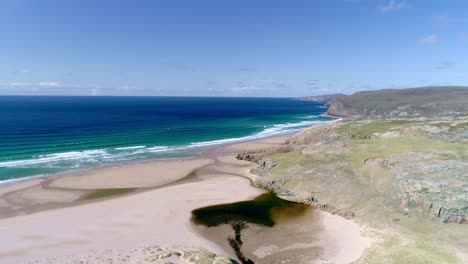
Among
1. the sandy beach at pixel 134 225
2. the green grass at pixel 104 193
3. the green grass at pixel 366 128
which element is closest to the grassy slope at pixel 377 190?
the green grass at pixel 366 128

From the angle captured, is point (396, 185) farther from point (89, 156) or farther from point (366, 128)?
point (89, 156)

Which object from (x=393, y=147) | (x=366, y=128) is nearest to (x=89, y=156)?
(x=393, y=147)

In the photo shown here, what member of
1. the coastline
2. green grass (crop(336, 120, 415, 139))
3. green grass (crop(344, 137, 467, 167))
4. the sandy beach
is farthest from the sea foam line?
green grass (crop(344, 137, 467, 167))

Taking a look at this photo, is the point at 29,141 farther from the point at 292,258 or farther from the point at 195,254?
the point at 292,258

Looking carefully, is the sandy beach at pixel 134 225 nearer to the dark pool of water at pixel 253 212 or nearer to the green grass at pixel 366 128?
the dark pool of water at pixel 253 212

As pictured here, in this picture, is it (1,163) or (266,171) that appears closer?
(266,171)

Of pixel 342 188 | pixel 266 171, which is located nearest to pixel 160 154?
pixel 266 171

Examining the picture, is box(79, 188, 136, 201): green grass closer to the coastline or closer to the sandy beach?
the sandy beach
